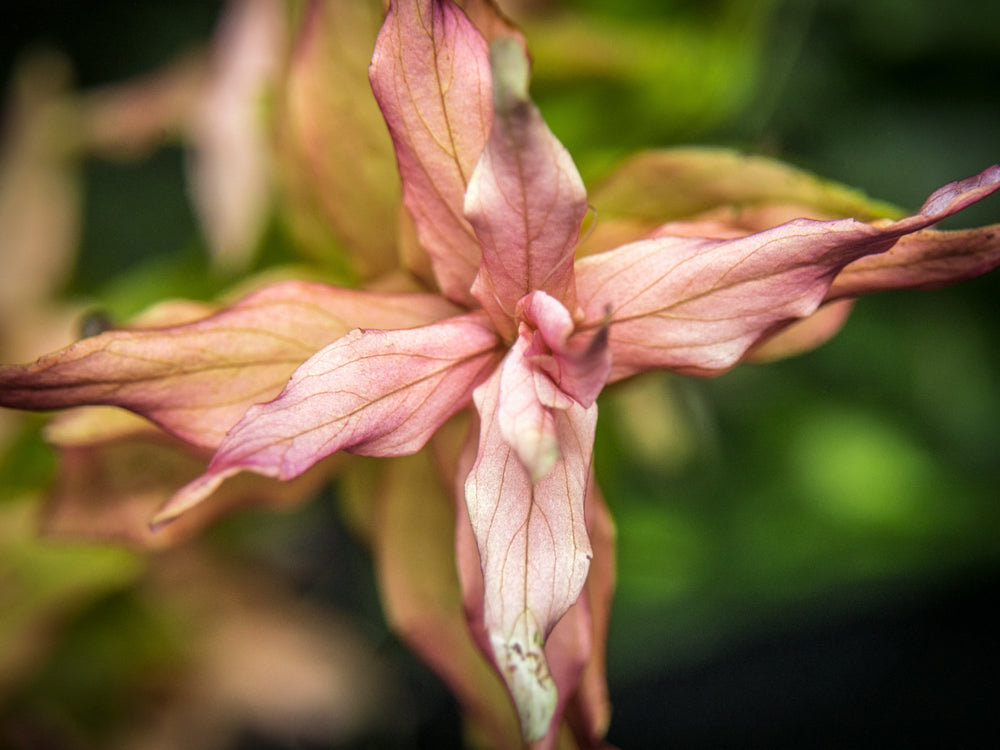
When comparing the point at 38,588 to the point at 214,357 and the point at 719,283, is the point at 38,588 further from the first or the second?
the point at 719,283

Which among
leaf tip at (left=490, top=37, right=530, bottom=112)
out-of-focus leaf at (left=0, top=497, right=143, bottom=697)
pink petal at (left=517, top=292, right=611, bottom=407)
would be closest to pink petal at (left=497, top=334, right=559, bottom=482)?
pink petal at (left=517, top=292, right=611, bottom=407)

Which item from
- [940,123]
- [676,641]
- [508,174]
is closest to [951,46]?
[940,123]

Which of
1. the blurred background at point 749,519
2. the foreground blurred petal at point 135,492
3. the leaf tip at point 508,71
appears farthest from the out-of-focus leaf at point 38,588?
the leaf tip at point 508,71

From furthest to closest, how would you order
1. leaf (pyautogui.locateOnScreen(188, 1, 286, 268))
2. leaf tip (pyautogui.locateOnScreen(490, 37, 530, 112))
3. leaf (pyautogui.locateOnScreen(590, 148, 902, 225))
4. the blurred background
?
the blurred background → leaf (pyautogui.locateOnScreen(188, 1, 286, 268)) → leaf (pyautogui.locateOnScreen(590, 148, 902, 225)) → leaf tip (pyautogui.locateOnScreen(490, 37, 530, 112))

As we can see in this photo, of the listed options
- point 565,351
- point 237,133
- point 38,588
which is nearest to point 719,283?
point 565,351

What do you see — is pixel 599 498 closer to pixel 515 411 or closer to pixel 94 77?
pixel 515 411

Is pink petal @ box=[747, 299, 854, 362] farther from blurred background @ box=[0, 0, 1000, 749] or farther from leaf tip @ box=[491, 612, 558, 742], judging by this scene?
blurred background @ box=[0, 0, 1000, 749]

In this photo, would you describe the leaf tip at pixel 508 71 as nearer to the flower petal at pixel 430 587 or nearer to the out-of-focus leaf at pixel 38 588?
the flower petal at pixel 430 587
